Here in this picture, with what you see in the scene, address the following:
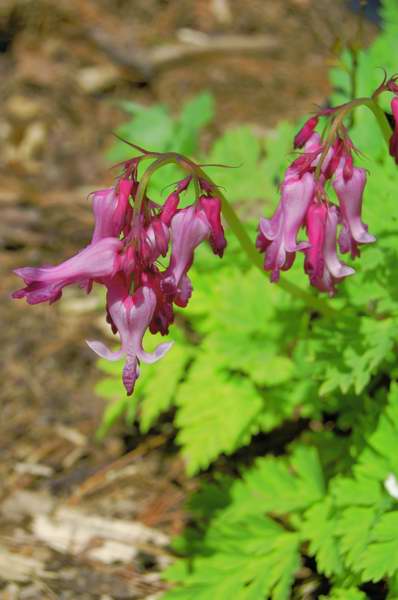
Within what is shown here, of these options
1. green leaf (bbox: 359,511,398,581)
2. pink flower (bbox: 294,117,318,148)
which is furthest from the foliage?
pink flower (bbox: 294,117,318,148)

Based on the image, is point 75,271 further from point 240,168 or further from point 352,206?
point 240,168

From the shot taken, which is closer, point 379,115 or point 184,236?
point 184,236

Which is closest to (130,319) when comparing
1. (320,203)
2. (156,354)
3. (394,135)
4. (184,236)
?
(156,354)

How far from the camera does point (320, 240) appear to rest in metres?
2.54

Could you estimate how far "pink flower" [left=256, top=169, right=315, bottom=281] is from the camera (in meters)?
2.52

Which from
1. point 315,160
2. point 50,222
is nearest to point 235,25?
point 50,222

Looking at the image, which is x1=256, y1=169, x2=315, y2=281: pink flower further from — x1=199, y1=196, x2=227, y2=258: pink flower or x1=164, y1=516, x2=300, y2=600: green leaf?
x1=164, y1=516, x2=300, y2=600: green leaf

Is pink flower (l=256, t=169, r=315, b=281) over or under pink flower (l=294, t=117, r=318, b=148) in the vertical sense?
under

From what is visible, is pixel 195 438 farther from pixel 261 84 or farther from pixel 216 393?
pixel 261 84

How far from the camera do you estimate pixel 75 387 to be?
506 centimetres

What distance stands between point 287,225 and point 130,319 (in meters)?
0.54

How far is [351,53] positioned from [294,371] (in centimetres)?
147

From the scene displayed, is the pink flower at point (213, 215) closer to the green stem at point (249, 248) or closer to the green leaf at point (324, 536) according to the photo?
the green stem at point (249, 248)

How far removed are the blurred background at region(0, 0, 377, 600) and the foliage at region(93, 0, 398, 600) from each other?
436mm
